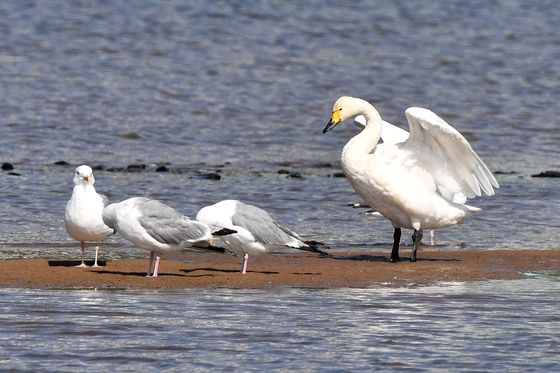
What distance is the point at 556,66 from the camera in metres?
29.6

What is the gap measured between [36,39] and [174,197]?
14284 millimetres

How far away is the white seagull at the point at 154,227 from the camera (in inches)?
456

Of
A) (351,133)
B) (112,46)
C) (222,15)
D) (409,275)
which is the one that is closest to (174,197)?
(409,275)

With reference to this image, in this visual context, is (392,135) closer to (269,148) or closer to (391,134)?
(391,134)

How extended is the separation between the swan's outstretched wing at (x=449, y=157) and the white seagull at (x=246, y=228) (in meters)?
1.73

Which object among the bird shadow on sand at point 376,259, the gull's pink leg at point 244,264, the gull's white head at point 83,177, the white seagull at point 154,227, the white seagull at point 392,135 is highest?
the white seagull at point 392,135

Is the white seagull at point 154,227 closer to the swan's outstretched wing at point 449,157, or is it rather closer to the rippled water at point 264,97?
the rippled water at point 264,97

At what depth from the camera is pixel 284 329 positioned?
982cm

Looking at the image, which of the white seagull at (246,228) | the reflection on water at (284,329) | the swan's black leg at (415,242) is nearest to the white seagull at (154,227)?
the white seagull at (246,228)

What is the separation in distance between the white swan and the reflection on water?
190 cm

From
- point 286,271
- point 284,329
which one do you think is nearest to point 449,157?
point 286,271

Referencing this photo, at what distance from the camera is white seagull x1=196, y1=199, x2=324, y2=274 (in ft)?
39.4

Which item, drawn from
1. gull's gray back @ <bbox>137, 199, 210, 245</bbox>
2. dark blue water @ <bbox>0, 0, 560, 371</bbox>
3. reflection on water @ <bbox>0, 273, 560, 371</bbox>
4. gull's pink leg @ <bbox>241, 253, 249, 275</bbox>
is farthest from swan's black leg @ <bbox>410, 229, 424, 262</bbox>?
gull's gray back @ <bbox>137, 199, 210, 245</bbox>

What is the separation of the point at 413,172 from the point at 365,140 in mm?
580
